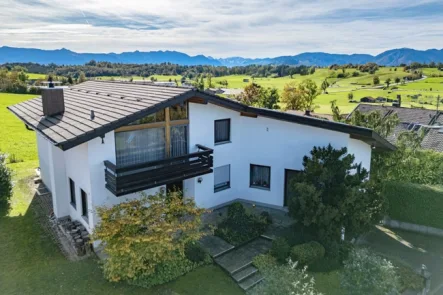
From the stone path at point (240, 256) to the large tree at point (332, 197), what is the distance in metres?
2.35

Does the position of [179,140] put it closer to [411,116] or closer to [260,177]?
[260,177]

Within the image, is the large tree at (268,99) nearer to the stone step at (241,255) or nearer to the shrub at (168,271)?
the stone step at (241,255)

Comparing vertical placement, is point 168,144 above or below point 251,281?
above

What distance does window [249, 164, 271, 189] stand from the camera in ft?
64.0

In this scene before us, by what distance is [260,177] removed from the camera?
1984 centimetres

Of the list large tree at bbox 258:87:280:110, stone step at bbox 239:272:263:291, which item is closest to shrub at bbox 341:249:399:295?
stone step at bbox 239:272:263:291

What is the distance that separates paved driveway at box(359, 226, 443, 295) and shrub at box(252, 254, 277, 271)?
645 centimetres

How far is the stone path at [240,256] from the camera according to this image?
1310cm

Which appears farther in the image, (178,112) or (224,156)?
(224,156)

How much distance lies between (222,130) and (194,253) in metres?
7.85

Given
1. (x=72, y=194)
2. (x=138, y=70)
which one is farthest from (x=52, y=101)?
(x=138, y=70)

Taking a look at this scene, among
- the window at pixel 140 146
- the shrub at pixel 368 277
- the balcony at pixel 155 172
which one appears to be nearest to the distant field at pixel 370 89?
the balcony at pixel 155 172

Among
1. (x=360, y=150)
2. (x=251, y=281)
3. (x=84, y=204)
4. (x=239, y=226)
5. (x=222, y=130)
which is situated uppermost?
(x=222, y=130)

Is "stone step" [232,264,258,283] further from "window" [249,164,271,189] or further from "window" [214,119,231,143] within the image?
"window" [214,119,231,143]
